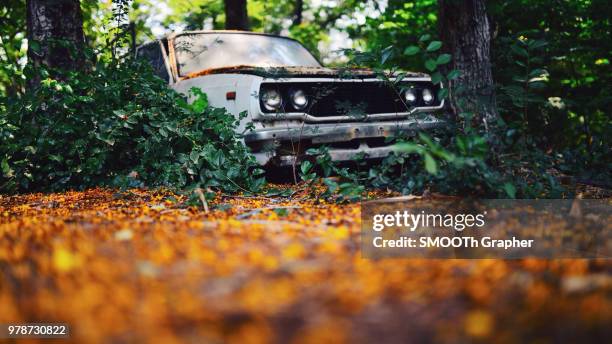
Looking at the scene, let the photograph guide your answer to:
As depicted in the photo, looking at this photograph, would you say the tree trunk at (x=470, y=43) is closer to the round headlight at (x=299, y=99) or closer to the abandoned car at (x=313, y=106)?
the abandoned car at (x=313, y=106)

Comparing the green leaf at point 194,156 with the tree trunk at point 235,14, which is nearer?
the green leaf at point 194,156

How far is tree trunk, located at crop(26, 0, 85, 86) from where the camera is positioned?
5461 millimetres

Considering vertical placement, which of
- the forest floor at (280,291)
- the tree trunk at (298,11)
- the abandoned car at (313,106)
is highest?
the tree trunk at (298,11)

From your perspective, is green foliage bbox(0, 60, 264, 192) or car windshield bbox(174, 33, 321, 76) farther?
car windshield bbox(174, 33, 321, 76)

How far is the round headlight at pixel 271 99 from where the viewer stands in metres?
4.59

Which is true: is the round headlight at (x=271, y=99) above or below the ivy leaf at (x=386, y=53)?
below

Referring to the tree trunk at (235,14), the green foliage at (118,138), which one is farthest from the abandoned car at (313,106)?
the tree trunk at (235,14)

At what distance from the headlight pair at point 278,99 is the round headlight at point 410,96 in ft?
3.50

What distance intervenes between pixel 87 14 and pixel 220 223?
32.0ft

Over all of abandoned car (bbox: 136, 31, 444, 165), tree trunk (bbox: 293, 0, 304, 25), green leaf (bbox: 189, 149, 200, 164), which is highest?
tree trunk (bbox: 293, 0, 304, 25)

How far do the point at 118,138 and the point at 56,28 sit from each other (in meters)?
1.74

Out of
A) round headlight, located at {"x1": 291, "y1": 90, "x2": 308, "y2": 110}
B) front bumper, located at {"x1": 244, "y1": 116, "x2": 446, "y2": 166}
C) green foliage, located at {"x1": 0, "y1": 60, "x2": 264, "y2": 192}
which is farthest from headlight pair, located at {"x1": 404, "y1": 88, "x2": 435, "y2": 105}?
green foliage, located at {"x1": 0, "y1": 60, "x2": 264, "y2": 192}

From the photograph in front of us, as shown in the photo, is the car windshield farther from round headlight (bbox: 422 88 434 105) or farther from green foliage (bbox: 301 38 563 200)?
green foliage (bbox: 301 38 563 200)

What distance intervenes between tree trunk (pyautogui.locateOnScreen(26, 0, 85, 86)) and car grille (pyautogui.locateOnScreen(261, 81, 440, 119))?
7.44ft
